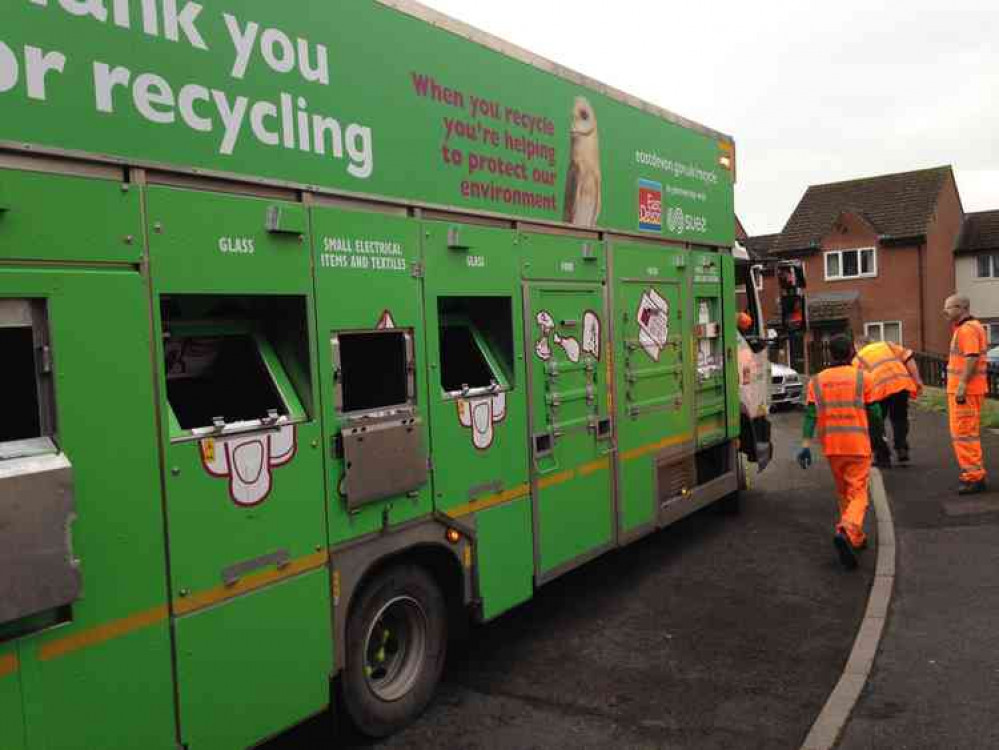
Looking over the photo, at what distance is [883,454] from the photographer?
35.6 feet

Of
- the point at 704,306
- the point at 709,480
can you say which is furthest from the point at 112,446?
the point at 709,480

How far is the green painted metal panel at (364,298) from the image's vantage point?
12.4 ft

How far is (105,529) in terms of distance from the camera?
2.90 metres

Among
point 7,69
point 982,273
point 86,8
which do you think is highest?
point 982,273

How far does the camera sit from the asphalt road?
4.25 m

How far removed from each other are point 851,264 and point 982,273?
22.6 ft

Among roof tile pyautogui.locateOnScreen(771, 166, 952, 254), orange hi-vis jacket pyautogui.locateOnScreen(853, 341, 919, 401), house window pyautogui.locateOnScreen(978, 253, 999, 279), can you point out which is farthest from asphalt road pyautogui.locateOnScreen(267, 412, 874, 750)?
house window pyautogui.locateOnScreen(978, 253, 999, 279)

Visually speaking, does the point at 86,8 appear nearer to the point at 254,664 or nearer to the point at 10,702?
the point at 10,702

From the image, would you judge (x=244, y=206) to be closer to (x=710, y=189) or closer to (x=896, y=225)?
(x=710, y=189)

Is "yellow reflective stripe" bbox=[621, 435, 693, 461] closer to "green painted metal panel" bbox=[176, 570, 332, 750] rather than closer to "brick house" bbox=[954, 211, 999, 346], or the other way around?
"green painted metal panel" bbox=[176, 570, 332, 750]

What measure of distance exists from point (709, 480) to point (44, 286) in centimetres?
641

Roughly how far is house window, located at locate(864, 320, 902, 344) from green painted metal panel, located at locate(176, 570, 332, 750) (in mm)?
36100

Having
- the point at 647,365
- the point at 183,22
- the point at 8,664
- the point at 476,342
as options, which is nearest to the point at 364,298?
the point at 476,342

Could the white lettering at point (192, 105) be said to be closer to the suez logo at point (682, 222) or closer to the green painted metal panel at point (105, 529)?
the green painted metal panel at point (105, 529)
